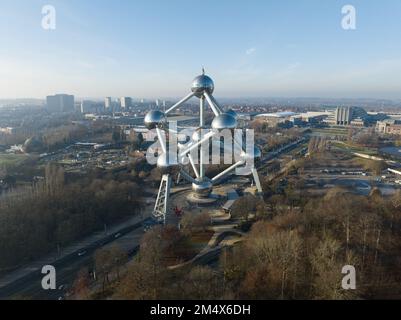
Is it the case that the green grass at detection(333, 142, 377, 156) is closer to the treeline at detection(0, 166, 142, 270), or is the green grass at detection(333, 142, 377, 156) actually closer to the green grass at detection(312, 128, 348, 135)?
the green grass at detection(312, 128, 348, 135)

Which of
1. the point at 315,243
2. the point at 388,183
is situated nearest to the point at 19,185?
the point at 315,243

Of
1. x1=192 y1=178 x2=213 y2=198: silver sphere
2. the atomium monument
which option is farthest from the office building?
x1=192 y1=178 x2=213 y2=198: silver sphere

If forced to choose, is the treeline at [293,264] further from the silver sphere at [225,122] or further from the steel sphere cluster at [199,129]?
the silver sphere at [225,122]

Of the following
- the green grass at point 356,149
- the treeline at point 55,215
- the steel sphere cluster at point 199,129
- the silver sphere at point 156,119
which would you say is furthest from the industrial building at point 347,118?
the treeline at point 55,215

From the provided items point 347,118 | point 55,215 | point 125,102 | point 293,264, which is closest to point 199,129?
point 55,215

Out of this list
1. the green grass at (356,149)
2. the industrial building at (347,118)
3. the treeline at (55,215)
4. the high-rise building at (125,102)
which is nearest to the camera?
the treeline at (55,215)

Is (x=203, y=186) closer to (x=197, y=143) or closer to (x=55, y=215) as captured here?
(x=197, y=143)
